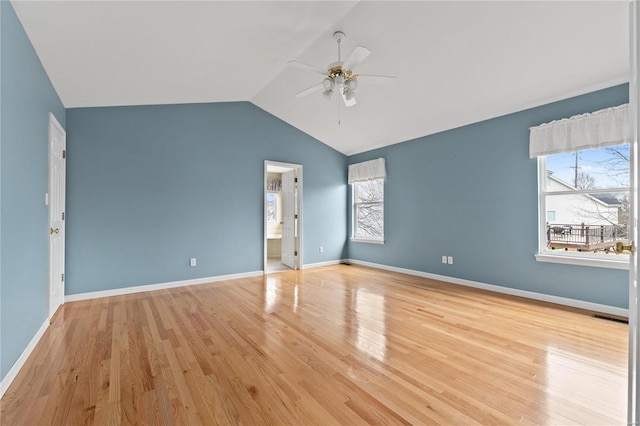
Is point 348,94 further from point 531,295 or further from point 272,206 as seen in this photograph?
point 272,206

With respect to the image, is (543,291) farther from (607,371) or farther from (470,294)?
(607,371)

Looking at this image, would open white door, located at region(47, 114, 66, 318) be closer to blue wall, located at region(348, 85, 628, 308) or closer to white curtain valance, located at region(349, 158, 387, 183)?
white curtain valance, located at region(349, 158, 387, 183)

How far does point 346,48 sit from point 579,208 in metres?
3.21

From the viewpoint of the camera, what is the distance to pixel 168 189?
14.5 feet

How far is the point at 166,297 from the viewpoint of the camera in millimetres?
3896

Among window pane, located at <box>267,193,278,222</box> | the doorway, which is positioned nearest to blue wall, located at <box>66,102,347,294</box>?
the doorway

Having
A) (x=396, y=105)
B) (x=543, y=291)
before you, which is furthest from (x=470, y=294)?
(x=396, y=105)

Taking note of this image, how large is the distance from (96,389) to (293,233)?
419 centimetres

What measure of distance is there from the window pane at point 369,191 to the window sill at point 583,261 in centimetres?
279

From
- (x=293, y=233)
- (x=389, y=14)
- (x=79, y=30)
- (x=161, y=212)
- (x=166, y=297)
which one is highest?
(x=389, y=14)

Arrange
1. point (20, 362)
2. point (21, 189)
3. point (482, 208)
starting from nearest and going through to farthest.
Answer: point (20, 362), point (21, 189), point (482, 208)

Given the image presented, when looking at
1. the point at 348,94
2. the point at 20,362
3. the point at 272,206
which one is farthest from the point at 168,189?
the point at 272,206

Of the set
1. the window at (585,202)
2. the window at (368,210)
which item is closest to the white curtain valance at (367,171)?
the window at (368,210)

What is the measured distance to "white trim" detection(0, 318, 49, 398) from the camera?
1.83 meters
